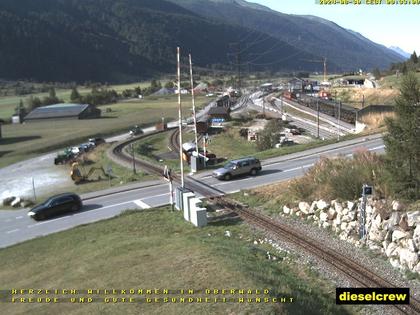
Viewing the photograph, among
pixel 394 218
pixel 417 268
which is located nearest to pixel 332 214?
pixel 394 218

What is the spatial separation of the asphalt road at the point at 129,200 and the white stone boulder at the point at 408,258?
1712 cm

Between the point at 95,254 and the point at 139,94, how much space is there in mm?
181703

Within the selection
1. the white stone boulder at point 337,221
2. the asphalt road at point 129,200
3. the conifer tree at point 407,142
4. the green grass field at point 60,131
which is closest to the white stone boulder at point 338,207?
the white stone boulder at point 337,221

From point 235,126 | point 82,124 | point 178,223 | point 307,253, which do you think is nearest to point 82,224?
point 178,223

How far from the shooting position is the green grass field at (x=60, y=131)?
270 ft

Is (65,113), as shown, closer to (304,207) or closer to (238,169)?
(238,169)

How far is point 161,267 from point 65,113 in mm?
120302

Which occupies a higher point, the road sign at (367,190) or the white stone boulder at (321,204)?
the road sign at (367,190)

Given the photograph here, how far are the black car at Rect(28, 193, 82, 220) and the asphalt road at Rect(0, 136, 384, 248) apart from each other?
579 mm

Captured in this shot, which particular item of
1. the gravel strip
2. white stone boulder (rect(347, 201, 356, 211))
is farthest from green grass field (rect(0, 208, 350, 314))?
white stone boulder (rect(347, 201, 356, 211))

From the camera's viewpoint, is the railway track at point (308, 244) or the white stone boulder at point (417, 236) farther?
the white stone boulder at point (417, 236)

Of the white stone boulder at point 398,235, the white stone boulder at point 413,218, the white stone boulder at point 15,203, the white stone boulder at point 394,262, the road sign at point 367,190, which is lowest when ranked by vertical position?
the white stone boulder at point 15,203

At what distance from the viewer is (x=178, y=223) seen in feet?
87.4

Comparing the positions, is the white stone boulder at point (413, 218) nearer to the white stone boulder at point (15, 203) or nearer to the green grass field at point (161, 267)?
the green grass field at point (161, 267)
